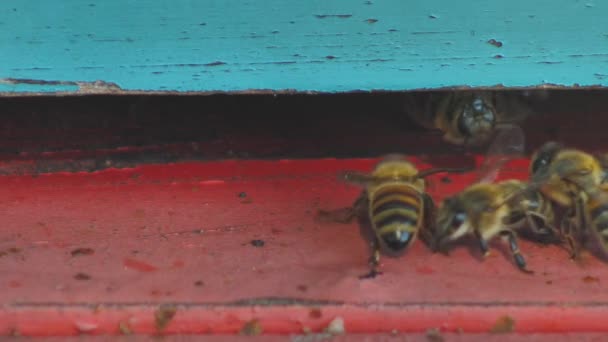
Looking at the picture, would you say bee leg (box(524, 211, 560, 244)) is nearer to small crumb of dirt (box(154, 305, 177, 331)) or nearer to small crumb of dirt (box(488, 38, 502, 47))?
small crumb of dirt (box(488, 38, 502, 47))

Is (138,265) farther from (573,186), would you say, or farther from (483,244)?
(573,186)

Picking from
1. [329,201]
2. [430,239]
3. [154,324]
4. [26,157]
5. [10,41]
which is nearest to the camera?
[154,324]

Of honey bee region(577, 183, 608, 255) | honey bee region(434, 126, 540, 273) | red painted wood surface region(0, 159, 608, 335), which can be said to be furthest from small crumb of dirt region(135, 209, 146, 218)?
honey bee region(577, 183, 608, 255)

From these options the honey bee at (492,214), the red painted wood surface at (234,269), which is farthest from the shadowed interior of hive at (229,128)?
the honey bee at (492,214)

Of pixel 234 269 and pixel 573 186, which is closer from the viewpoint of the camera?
pixel 234 269

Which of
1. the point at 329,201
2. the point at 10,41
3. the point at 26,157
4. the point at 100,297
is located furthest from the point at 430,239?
the point at 26,157

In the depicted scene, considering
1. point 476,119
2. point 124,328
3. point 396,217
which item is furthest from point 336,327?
point 476,119

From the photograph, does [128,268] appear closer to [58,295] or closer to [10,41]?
[58,295]

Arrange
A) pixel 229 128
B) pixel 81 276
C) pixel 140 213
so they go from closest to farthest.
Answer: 1. pixel 81 276
2. pixel 140 213
3. pixel 229 128
